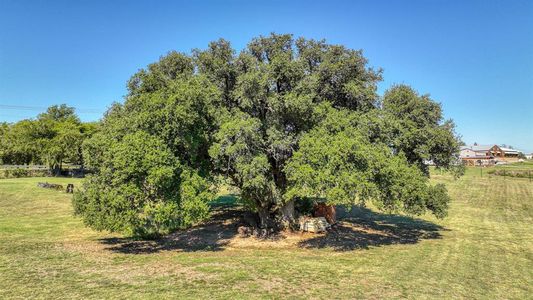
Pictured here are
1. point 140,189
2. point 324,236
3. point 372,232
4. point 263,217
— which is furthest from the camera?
point 372,232

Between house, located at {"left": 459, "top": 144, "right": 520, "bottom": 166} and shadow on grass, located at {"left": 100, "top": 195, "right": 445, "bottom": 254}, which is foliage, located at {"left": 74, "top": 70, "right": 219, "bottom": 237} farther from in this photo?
house, located at {"left": 459, "top": 144, "right": 520, "bottom": 166}

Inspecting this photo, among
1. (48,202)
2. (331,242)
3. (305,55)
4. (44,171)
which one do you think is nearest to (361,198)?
(331,242)

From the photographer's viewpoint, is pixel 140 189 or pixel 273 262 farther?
pixel 140 189

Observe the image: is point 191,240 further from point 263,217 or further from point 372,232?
point 372,232

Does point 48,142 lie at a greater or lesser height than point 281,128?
greater

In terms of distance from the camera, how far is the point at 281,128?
67.3ft

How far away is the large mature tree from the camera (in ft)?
58.2

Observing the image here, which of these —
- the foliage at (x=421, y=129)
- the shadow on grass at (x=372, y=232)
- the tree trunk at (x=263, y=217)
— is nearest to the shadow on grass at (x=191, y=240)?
the tree trunk at (x=263, y=217)

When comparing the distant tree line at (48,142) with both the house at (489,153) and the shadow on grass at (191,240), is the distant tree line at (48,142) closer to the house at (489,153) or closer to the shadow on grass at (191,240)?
the shadow on grass at (191,240)

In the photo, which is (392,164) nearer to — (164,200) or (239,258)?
(239,258)

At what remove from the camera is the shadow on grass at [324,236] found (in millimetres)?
19938

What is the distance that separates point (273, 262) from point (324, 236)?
736 cm

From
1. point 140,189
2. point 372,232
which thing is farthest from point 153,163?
point 372,232

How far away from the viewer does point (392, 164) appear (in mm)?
18469
